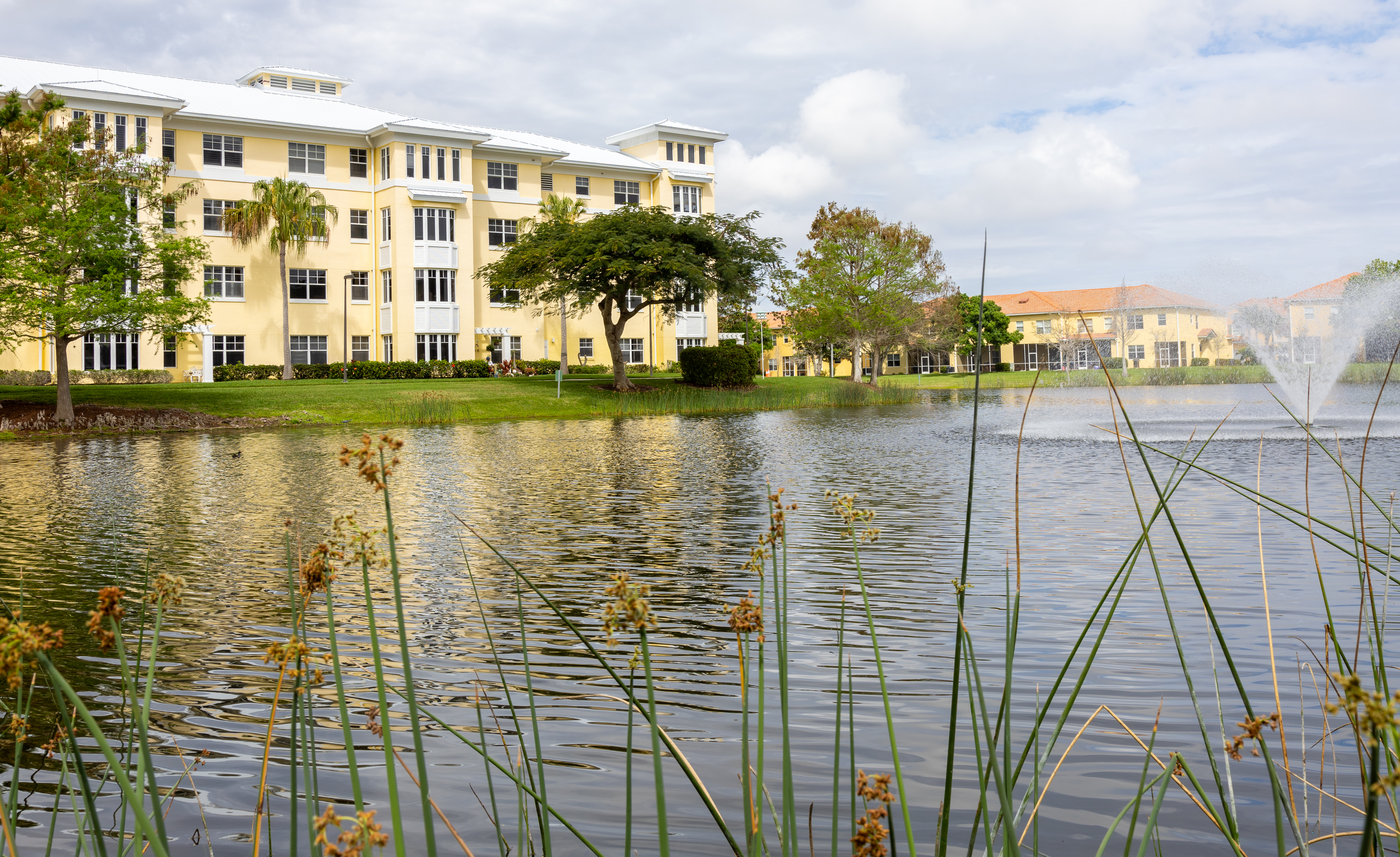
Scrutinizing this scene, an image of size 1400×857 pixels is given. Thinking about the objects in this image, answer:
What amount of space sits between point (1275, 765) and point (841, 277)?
46688 mm

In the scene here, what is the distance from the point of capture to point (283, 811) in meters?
3.35

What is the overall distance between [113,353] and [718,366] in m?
21.8

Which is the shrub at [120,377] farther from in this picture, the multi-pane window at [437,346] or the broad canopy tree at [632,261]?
the broad canopy tree at [632,261]

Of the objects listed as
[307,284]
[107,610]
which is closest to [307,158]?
[307,284]

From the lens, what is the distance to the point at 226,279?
43844 mm

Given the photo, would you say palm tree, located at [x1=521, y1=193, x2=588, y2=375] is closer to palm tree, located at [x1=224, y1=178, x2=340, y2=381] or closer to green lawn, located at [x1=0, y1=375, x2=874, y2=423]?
palm tree, located at [x1=224, y1=178, x2=340, y2=381]

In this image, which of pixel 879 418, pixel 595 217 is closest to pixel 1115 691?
pixel 879 418

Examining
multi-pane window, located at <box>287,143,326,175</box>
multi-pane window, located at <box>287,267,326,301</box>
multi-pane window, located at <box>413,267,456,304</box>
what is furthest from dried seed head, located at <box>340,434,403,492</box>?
multi-pane window, located at <box>287,143,326,175</box>

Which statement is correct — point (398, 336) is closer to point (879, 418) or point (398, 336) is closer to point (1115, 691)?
point (879, 418)

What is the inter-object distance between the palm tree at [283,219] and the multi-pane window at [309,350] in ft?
5.80

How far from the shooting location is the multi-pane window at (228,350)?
4344 centimetres

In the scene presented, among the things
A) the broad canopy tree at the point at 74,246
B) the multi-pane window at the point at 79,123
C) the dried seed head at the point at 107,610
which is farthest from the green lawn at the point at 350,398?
the dried seed head at the point at 107,610

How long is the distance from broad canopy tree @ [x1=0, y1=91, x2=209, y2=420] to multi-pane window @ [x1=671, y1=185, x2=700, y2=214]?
31043mm

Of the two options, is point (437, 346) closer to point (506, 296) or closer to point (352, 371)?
point (352, 371)
